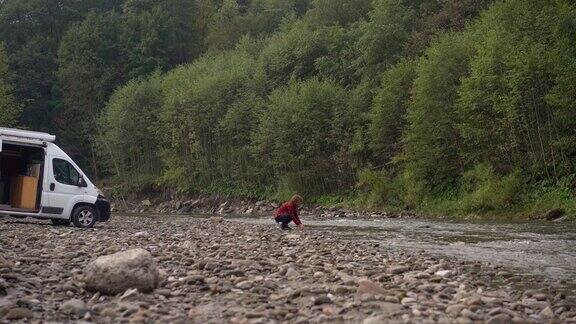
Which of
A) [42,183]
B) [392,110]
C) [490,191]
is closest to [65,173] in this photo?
[42,183]

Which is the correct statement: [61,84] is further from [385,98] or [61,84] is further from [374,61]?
[385,98]

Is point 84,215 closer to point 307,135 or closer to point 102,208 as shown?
point 102,208

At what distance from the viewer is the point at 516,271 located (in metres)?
10.5

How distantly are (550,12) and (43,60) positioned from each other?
67630mm

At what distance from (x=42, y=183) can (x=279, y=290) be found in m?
12.4

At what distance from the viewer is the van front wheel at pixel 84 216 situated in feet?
59.5

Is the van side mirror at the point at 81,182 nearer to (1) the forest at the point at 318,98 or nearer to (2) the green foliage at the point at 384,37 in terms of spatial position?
(1) the forest at the point at 318,98

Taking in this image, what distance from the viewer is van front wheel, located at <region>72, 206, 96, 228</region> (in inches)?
714

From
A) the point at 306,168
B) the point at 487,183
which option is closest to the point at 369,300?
the point at 487,183

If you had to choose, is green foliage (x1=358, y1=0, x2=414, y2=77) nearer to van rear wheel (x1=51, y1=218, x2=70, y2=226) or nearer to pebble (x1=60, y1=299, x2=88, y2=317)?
van rear wheel (x1=51, y1=218, x2=70, y2=226)

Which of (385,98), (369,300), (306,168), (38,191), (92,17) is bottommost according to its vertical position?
(369,300)

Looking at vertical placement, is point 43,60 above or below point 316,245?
above

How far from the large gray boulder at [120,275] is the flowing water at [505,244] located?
679 cm

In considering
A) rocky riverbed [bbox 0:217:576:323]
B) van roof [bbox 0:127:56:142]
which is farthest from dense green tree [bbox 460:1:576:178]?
van roof [bbox 0:127:56:142]
